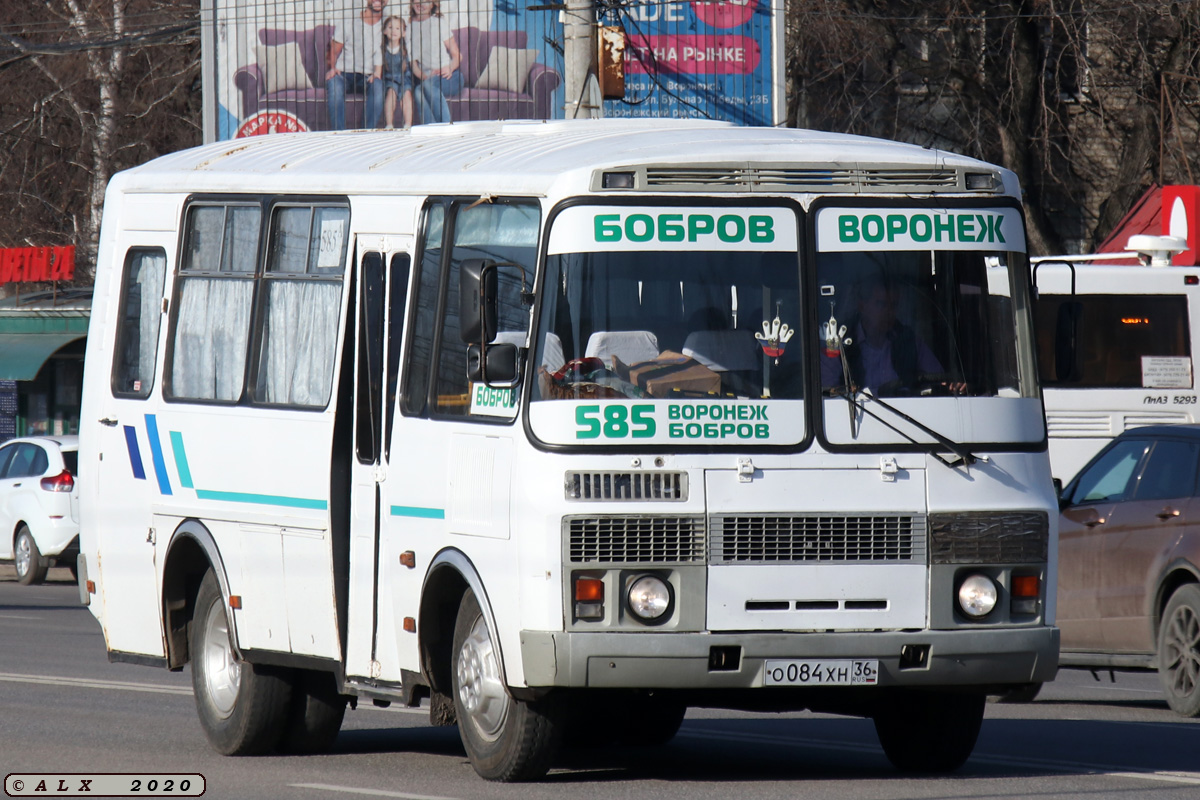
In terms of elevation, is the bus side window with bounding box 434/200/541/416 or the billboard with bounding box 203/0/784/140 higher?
the billboard with bounding box 203/0/784/140

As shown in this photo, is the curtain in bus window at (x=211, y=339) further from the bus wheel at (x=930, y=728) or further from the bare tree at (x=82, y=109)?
the bare tree at (x=82, y=109)

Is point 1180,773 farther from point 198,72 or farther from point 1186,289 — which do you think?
point 198,72

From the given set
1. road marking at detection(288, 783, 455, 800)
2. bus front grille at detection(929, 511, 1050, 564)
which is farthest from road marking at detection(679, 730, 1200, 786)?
road marking at detection(288, 783, 455, 800)

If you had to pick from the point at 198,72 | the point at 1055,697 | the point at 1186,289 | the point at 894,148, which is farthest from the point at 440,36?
the point at 894,148

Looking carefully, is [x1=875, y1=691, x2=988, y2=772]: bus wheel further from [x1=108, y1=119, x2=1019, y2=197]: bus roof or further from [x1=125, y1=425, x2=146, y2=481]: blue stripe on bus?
[x1=125, y1=425, x2=146, y2=481]: blue stripe on bus

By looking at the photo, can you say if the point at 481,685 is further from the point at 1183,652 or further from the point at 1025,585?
the point at 1183,652

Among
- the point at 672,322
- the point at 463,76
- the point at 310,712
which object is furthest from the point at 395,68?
the point at 672,322

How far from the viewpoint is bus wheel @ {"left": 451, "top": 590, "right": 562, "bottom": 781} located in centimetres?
820

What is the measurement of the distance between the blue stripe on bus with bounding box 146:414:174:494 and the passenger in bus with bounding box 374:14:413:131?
63.2 feet

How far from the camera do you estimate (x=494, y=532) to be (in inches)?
323

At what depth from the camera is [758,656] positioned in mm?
7961

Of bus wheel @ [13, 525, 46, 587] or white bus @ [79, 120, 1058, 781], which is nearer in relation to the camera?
white bus @ [79, 120, 1058, 781]

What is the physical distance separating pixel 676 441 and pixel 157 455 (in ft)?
11.9

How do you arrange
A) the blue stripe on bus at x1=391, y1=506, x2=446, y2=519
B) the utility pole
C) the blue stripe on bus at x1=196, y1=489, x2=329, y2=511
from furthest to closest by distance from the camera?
the utility pole < the blue stripe on bus at x1=196, y1=489, x2=329, y2=511 < the blue stripe on bus at x1=391, y1=506, x2=446, y2=519
